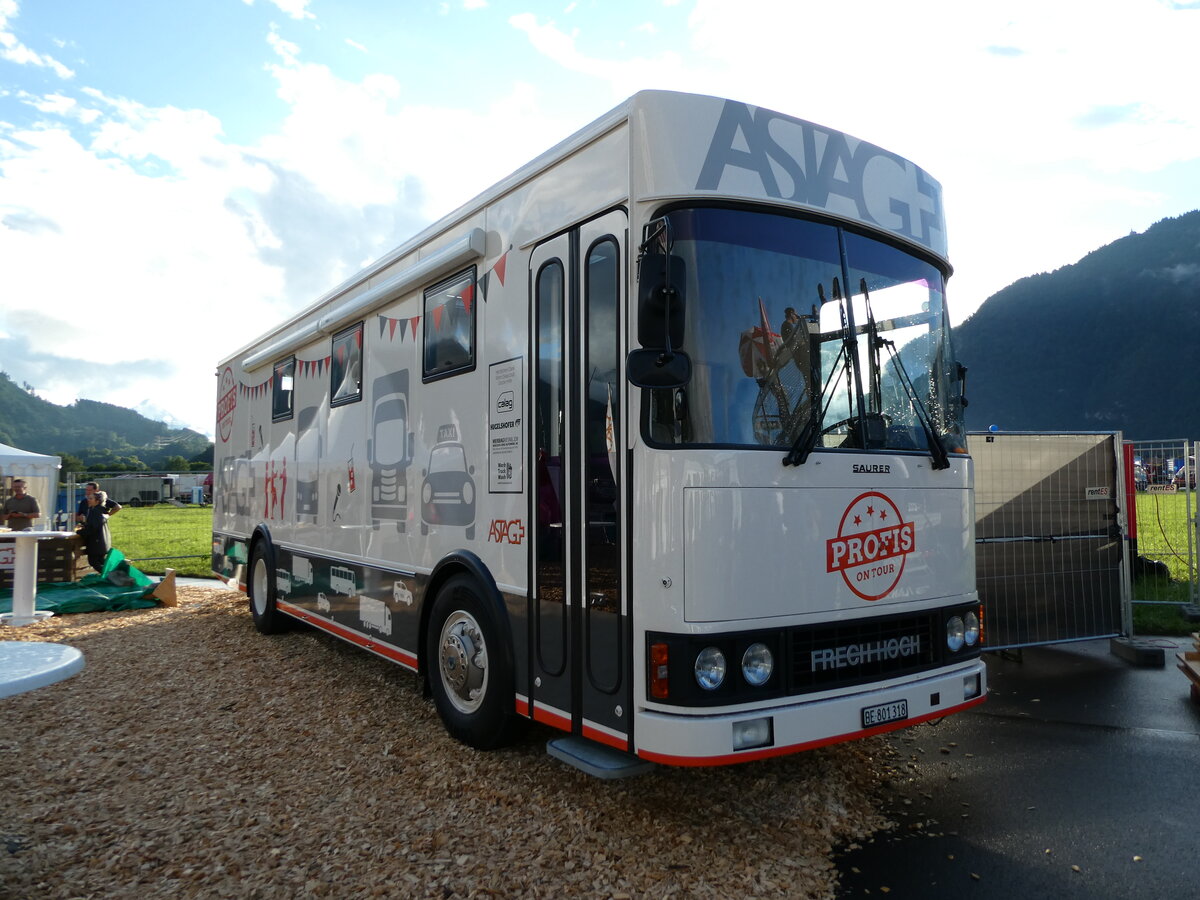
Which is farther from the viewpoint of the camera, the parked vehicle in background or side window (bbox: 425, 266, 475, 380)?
the parked vehicle in background

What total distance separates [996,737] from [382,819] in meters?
3.62

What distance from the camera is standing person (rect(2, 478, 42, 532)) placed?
12.6 meters

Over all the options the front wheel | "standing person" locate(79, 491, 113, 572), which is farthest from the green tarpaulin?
the front wheel

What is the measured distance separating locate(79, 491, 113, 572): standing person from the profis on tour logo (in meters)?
11.2

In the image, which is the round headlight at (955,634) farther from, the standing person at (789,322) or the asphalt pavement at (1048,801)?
the standing person at (789,322)

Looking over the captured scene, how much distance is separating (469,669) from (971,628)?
2.70 m

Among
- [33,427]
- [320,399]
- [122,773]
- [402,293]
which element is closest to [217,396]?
[320,399]

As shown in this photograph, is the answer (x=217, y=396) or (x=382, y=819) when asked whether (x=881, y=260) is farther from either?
(x=217, y=396)

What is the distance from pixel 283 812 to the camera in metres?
3.97

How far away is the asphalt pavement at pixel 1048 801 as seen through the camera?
10.6 ft

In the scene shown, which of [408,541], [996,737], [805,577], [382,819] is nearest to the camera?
[805,577]

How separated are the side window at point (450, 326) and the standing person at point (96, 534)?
8601 mm

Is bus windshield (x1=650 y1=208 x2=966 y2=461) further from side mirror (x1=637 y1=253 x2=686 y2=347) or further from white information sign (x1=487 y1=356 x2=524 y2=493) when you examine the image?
white information sign (x1=487 y1=356 x2=524 y2=493)

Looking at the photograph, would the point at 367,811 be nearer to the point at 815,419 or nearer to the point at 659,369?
the point at 659,369
